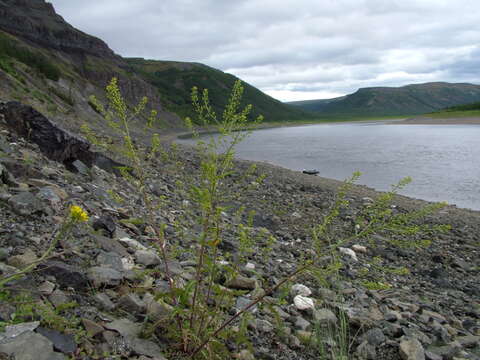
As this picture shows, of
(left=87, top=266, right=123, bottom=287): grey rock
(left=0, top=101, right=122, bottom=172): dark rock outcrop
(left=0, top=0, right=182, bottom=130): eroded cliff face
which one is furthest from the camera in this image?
(left=0, top=0, right=182, bottom=130): eroded cliff face

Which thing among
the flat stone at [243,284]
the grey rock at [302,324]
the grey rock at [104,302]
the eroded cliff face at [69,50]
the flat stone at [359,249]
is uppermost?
the eroded cliff face at [69,50]

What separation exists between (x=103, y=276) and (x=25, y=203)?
165cm

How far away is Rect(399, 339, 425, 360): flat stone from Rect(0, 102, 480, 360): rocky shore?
0.5 inches

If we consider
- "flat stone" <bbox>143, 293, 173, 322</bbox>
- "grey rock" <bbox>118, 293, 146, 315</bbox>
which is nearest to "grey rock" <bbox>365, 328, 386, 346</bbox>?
"flat stone" <bbox>143, 293, 173, 322</bbox>

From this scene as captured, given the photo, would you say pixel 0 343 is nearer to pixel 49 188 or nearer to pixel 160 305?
pixel 160 305

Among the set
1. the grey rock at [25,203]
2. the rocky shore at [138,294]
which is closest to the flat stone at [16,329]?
the rocky shore at [138,294]

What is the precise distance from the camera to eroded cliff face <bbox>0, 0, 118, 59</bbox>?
69.1m

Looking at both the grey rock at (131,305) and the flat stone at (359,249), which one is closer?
the grey rock at (131,305)

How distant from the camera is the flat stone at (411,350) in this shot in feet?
12.2

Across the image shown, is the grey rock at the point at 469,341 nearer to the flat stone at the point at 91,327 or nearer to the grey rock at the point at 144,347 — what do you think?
the grey rock at the point at 144,347

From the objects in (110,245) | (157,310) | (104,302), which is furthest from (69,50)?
(157,310)

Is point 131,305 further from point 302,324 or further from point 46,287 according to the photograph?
point 302,324

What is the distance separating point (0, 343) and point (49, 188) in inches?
129

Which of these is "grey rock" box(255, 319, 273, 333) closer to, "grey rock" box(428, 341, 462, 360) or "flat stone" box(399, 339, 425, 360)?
"flat stone" box(399, 339, 425, 360)
